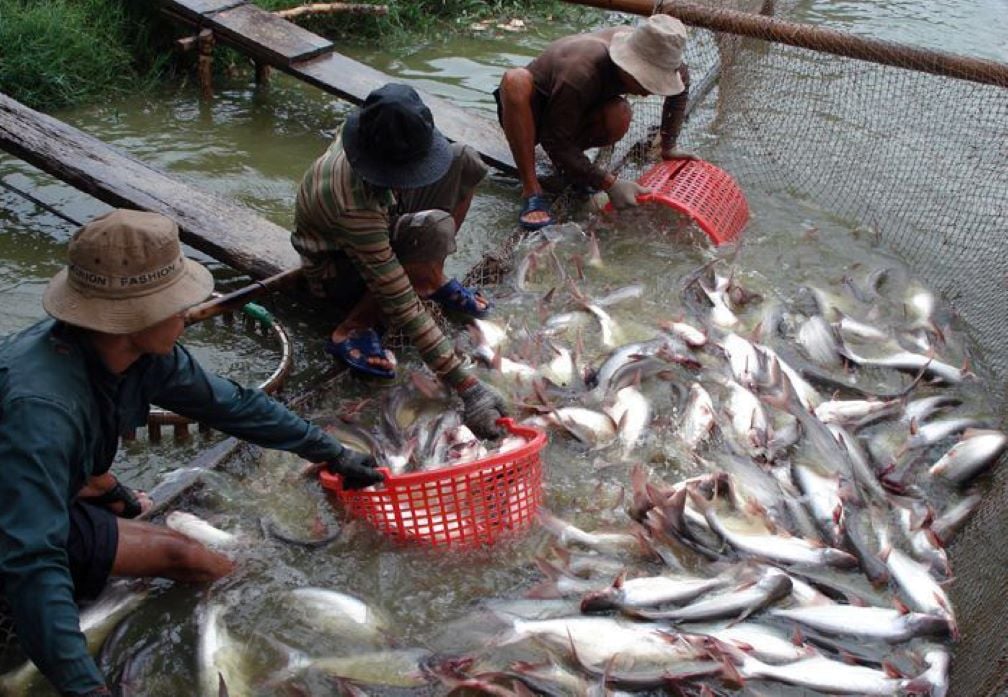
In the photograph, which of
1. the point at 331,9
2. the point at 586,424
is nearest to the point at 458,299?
the point at 586,424

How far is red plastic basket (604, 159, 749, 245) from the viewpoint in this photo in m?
5.71

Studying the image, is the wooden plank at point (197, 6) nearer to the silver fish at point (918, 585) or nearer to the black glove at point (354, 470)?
the black glove at point (354, 470)

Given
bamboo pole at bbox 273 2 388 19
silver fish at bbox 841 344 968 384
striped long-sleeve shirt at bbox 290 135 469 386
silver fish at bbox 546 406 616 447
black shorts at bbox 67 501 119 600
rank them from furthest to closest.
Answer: bamboo pole at bbox 273 2 388 19, silver fish at bbox 841 344 968 384, silver fish at bbox 546 406 616 447, striped long-sleeve shirt at bbox 290 135 469 386, black shorts at bbox 67 501 119 600

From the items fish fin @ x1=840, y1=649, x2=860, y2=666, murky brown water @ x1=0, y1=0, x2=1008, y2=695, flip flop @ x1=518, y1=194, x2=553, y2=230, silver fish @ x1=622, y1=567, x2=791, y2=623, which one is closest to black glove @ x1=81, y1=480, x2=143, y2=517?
murky brown water @ x1=0, y1=0, x2=1008, y2=695

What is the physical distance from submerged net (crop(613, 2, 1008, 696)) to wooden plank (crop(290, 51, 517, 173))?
98 centimetres

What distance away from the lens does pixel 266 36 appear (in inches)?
289

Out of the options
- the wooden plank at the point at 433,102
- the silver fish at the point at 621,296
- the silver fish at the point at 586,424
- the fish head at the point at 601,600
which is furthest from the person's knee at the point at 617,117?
the fish head at the point at 601,600

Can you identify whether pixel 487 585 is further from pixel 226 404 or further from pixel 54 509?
pixel 54 509

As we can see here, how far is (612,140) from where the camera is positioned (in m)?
6.38

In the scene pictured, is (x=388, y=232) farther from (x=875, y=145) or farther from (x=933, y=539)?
(x=875, y=145)

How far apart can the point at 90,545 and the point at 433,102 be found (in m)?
5.12

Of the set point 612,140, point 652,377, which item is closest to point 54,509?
point 652,377

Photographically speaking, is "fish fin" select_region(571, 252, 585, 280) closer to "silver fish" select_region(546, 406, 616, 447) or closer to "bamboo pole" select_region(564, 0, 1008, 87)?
"silver fish" select_region(546, 406, 616, 447)

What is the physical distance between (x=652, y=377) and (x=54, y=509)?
121 inches
